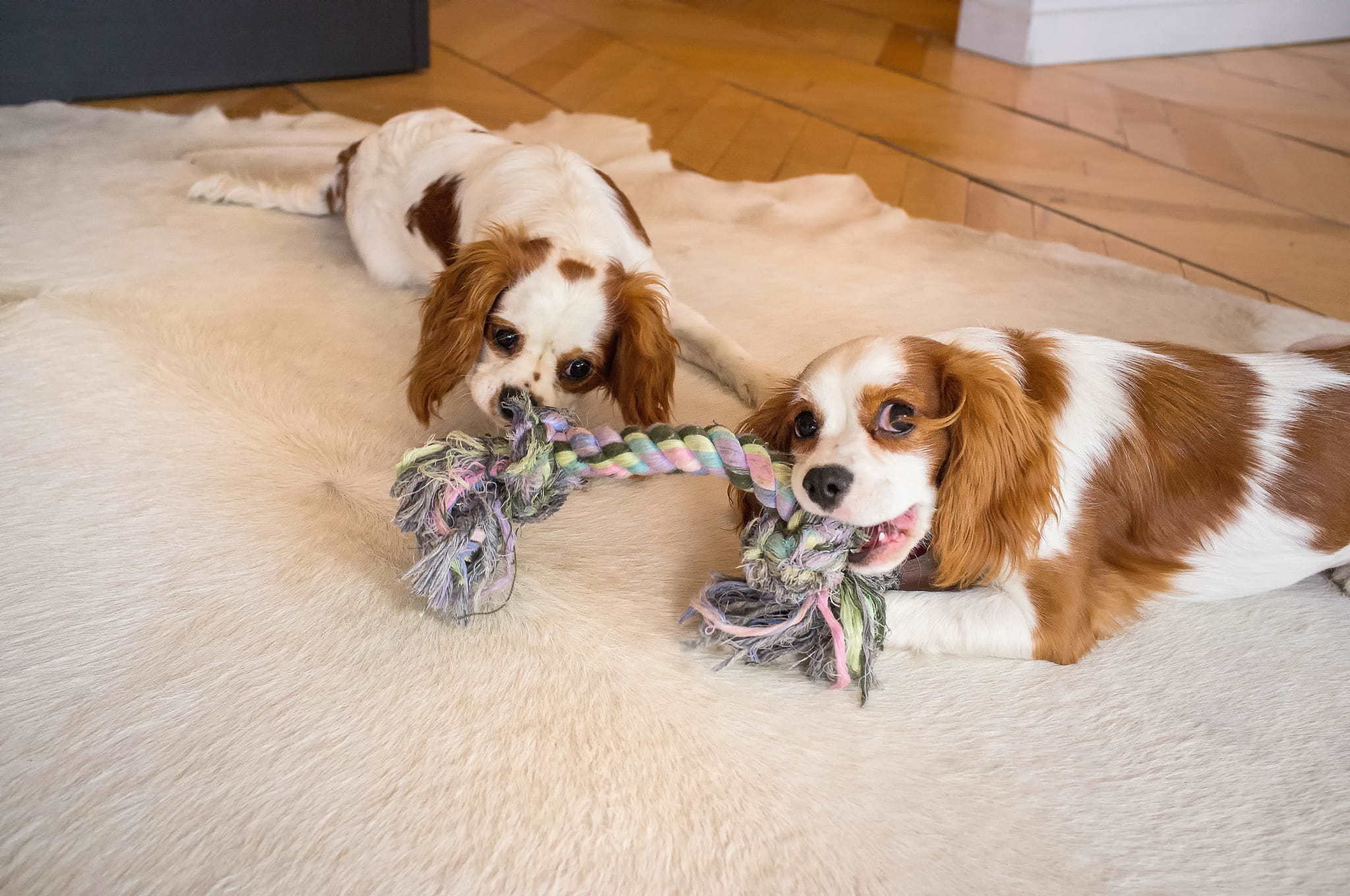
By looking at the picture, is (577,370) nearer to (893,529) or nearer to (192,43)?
(893,529)

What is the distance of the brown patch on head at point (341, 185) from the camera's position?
2729mm

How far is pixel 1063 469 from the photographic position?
57.4 inches

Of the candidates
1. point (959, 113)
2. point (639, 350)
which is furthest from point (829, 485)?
point (959, 113)

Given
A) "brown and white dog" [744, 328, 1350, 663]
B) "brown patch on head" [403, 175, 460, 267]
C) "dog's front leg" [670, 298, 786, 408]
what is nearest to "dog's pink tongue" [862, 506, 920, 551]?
"brown and white dog" [744, 328, 1350, 663]

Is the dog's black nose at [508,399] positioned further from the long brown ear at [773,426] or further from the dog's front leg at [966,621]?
the dog's front leg at [966,621]

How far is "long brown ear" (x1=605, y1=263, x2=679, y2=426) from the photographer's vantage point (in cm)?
185

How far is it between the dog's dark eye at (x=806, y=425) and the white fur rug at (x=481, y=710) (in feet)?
1.07

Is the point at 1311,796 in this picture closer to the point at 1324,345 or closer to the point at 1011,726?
the point at 1011,726

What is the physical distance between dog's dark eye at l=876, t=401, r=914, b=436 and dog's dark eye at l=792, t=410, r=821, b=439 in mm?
87

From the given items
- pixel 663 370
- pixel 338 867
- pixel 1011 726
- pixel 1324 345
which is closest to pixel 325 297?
pixel 663 370

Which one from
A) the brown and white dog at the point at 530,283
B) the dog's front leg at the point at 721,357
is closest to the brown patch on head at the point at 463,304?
the brown and white dog at the point at 530,283

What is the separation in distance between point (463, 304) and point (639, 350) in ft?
1.05

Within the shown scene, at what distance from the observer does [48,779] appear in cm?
125

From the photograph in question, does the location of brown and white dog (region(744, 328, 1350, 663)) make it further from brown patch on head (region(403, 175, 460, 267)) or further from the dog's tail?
the dog's tail
